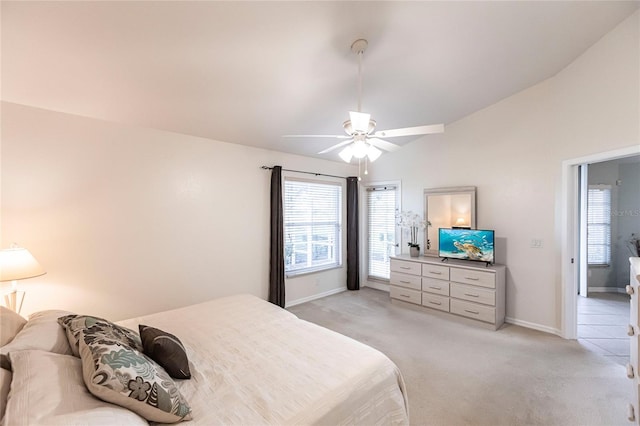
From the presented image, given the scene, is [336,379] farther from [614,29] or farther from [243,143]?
[614,29]

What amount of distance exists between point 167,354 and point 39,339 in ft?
1.93

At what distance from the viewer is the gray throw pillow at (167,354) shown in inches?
56.1

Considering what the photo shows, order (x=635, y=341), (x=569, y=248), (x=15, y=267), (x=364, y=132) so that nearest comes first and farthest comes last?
1. (x=635, y=341)
2. (x=15, y=267)
3. (x=364, y=132)
4. (x=569, y=248)

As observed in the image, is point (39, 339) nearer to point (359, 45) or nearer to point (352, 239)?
point (359, 45)

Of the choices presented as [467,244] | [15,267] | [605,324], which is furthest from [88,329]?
[605,324]

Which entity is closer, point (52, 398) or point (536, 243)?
point (52, 398)

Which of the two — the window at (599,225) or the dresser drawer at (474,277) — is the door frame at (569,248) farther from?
the window at (599,225)

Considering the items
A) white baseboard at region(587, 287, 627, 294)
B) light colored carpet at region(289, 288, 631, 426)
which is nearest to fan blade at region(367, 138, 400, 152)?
light colored carpet at region(289, 288, 631, 426)

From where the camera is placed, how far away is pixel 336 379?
140cm

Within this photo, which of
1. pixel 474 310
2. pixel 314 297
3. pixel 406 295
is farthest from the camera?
pixel 314 297

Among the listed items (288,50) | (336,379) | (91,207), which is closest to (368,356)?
(336,379)

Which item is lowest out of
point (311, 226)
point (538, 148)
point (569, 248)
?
point (569, 248)

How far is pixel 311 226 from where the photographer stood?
4.73 metres

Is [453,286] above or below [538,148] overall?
below
